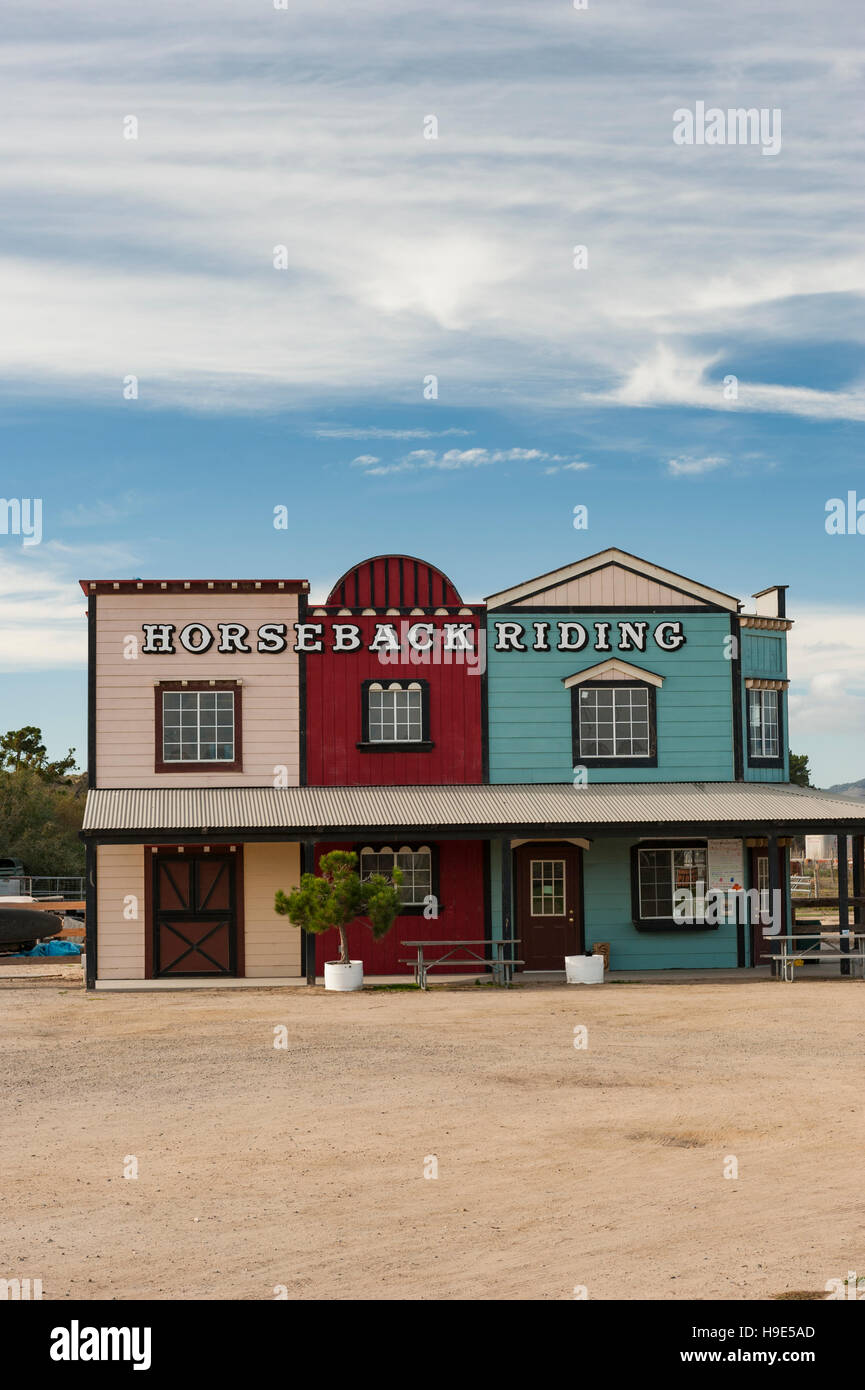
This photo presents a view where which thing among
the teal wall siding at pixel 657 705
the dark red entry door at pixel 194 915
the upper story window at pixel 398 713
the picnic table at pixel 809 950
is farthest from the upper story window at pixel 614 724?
the dark red entry door at pixel 194 915

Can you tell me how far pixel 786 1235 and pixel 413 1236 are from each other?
210 cm

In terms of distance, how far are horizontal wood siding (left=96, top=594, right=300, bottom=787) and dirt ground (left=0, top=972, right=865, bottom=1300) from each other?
7533mm

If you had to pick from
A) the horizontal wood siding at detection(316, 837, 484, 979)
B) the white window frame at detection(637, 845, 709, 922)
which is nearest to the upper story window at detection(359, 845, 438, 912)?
the horizontal wood siding at detection(316, 837, 484, 979)

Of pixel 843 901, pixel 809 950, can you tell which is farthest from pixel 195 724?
pixel 809 950

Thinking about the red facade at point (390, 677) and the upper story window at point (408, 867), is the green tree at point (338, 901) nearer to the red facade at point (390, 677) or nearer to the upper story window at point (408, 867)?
the upper story window at point (408, 867)

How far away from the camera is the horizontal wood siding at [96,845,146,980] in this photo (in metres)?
24.8

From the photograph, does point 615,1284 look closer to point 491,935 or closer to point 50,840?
point 491,935

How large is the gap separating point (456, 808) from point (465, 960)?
2.93 metres

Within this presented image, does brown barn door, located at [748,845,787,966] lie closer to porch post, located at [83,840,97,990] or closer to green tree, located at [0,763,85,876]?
porch post, located at [83,840,97,990]

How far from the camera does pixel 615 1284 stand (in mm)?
7125

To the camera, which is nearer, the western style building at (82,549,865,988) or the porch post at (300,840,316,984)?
the porch post at (300,840,316,984)

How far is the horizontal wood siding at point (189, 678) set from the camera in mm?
25344

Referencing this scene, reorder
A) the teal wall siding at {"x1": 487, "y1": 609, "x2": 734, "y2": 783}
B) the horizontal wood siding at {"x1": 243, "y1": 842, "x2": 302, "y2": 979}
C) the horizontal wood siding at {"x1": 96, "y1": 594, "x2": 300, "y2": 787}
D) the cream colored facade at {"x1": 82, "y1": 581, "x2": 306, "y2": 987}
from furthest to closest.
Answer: the teal wall siding at {"x1": 487, "y1": 609, "x2": 734, "y2": 783}
the horizontal wood siding at {"x1": 96, "y1": 594, "x2": 300, "y2": 787}
the horizontal wood siding at {"x1": 243, "y1": 842, "x2": 302, "y2": 979}
the cream colored facade at {"x1": 82, "y1": 581, "x2": 306, "y2": 987}
